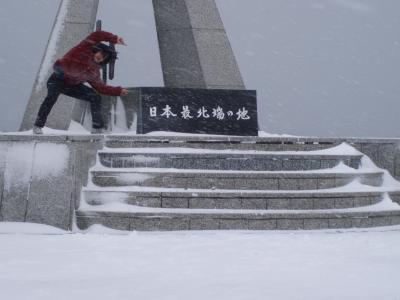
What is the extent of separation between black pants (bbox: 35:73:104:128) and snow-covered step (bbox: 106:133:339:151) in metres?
0.59

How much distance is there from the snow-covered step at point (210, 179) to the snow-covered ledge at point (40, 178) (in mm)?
582

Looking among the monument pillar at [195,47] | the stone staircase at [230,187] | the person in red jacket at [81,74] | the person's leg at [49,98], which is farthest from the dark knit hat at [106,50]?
the monument pillar at [195,47]

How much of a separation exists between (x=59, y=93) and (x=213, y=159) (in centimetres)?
274

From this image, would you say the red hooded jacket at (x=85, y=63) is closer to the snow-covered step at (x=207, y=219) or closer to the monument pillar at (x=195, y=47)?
the snow-covered step at (x=207, y=219)

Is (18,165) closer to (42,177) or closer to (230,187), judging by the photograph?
(42,177)

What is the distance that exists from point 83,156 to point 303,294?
5.06 metres

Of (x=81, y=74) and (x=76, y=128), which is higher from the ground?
(x=81, y=74)

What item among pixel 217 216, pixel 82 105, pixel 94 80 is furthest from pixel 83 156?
pixel 82 105

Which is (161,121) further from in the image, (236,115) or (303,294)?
(303,294)

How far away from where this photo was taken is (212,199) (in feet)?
28.1

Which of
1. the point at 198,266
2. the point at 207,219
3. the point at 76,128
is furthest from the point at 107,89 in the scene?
the point at 198,266

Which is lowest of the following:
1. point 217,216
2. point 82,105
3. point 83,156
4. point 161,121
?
→ point 217,216

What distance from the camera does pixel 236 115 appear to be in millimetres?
11359

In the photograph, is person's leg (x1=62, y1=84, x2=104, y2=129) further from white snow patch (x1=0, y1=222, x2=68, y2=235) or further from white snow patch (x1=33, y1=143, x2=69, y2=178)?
white snow patch (x1=0, y1=222, x2=68, y2=235)
